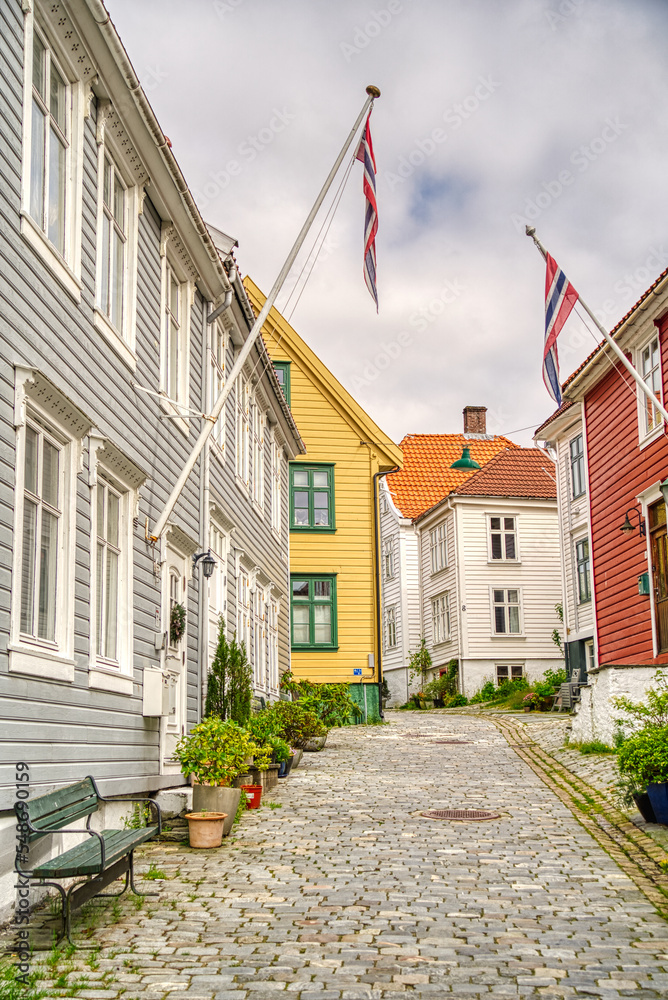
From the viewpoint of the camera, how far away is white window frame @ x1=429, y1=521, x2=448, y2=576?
37.4 metres

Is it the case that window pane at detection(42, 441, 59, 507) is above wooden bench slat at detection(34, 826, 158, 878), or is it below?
above

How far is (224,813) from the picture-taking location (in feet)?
33.0

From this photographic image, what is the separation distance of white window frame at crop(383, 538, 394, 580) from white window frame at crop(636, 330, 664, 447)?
24644 millimetres

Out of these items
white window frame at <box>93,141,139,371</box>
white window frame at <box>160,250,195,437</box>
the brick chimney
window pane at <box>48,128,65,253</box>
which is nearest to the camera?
window pane at <box>48,128,65,253</box>

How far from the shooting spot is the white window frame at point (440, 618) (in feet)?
121

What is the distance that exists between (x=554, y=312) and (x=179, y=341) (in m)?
4.92

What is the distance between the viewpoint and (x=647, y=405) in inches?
680

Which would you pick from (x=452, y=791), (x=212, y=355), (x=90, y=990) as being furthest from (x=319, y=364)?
(x=90, y=990)

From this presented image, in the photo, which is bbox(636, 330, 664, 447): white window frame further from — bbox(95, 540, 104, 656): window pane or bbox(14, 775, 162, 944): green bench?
bbox(14, 775, 162, 944): green bench

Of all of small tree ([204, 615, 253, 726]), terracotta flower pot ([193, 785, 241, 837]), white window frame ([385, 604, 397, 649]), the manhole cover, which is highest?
white window frame ([385, 604, 397, 649])

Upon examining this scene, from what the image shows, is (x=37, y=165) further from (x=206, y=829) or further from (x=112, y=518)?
(x=206, y=829)

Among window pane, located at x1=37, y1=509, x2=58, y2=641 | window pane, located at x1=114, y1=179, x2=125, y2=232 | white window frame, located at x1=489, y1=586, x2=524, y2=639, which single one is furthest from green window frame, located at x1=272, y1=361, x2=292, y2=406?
window pane, located at x1=37, y1=509, x2=58, y2=641

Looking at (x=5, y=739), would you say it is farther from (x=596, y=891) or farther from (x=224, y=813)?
(x=596, y=891)

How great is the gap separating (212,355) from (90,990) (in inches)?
407
